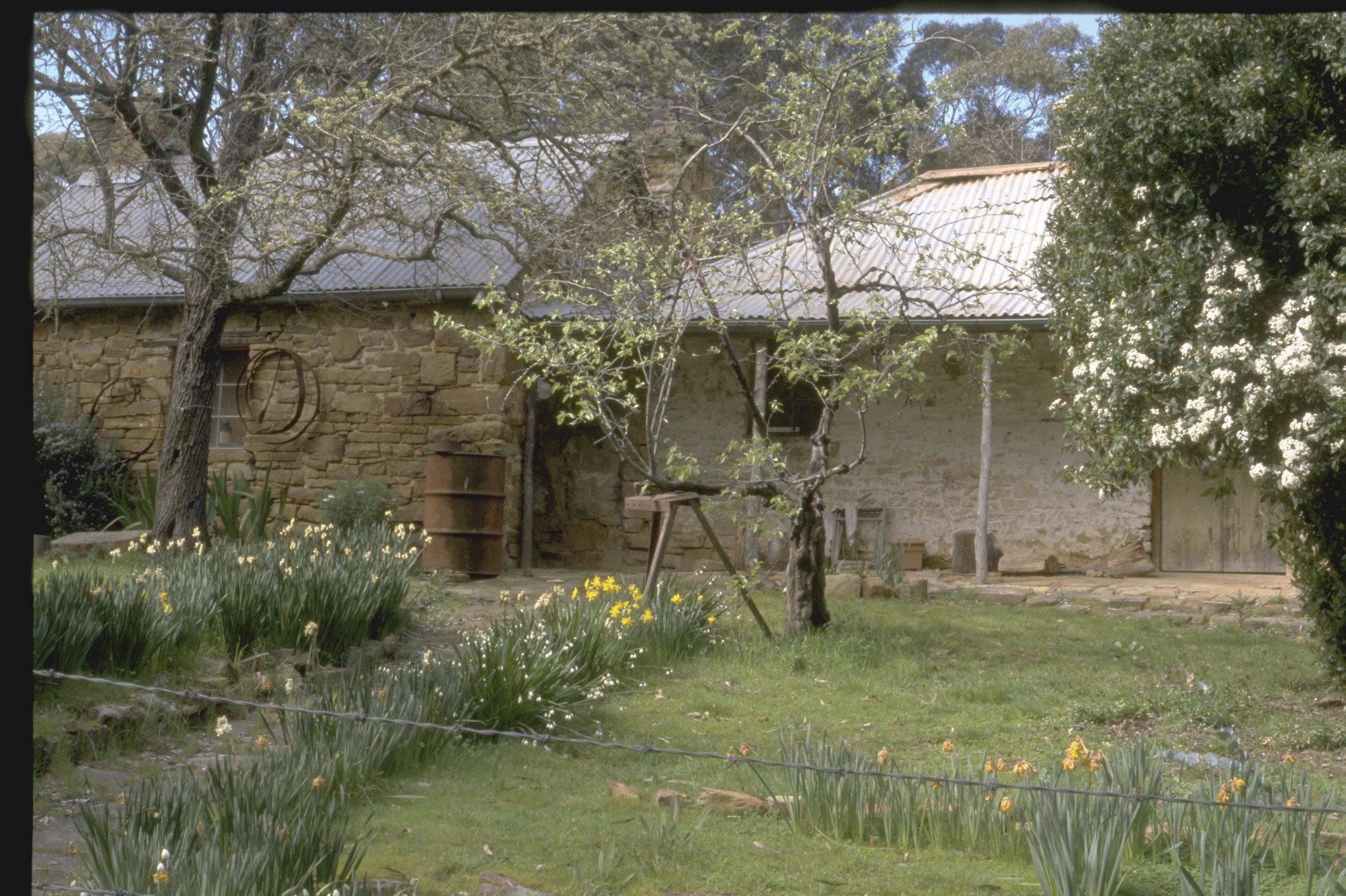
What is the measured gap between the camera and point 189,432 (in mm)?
10289

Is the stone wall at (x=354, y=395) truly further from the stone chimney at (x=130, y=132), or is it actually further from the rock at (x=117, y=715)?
the rock at (x=117, y=715)

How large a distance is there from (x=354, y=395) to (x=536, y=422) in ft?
6.84

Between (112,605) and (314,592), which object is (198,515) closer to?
(314,592)

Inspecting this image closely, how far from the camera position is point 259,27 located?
10.4 m

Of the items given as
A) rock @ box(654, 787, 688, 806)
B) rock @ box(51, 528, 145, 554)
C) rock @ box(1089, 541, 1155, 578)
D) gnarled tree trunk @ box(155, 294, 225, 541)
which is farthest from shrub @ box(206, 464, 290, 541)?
rock @ box(1089, 541, 1155, 578)

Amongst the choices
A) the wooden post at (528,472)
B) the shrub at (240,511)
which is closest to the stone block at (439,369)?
the wooden post at (528,472)

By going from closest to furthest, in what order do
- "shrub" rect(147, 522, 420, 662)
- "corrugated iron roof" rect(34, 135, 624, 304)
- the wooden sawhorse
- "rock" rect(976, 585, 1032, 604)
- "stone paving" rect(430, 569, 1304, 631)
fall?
"shrub" rect(147, 522, 420, 662) → the wooden sawhorse → "stone paving" rect(430, 569, 1304, 631) → "corrugated iron roof" rect(34, 135, 624, 304) → "rock" rect(976, 585, 1032, 604)

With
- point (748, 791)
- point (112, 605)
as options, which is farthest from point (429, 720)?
point (112, 605)

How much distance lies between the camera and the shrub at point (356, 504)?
1116 centimetres

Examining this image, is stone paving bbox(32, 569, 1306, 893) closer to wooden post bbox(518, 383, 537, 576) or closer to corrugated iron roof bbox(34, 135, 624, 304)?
wooden post bbox(518, 383, 537, 576)

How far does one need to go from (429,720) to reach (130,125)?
23.6 ft

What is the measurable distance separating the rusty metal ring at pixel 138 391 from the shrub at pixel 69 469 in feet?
0.60

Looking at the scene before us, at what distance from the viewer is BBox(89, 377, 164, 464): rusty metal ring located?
13289 millimetres

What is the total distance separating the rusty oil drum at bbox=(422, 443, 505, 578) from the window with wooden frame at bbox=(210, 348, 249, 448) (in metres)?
3.44
